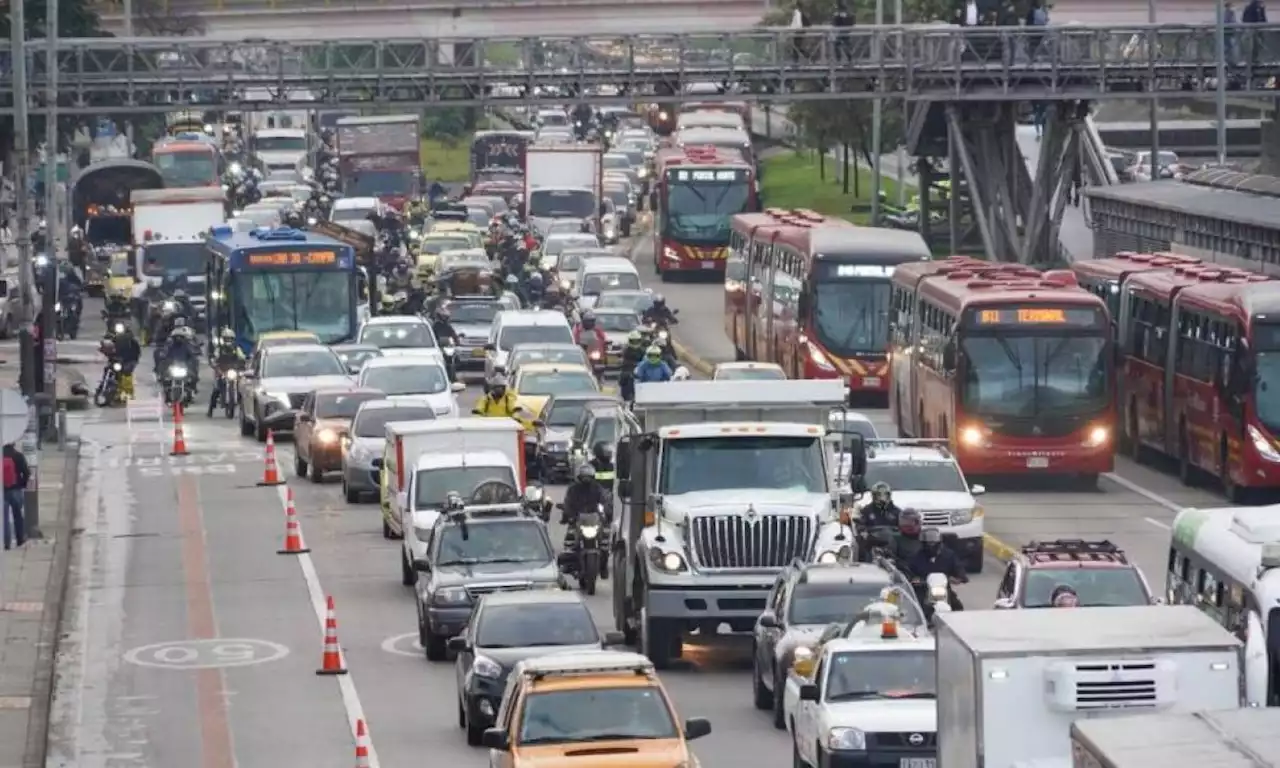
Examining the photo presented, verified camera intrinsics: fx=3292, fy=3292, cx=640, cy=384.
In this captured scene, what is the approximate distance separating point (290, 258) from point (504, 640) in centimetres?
3264

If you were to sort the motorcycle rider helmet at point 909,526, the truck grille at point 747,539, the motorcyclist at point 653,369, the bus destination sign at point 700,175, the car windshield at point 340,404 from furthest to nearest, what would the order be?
the bus destination sign at point 700,175
the motorcyclist at point 653,369
the car windshield at point 340,404
the motorcycle rider helmet at point 909,526
the truck grille at point 747,539

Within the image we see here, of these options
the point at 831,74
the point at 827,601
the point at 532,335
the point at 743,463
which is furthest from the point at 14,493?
the point at 831,74

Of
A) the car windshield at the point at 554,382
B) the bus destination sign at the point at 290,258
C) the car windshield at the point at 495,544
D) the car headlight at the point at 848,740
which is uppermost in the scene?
the bus destination sign at the point at 290,258

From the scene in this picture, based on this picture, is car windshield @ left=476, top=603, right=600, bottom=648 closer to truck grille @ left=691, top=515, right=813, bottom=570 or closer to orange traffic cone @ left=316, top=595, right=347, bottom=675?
truck grille @ left=691, top=515, right=813, bottom=570

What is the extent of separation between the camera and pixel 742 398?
2978 centimetres

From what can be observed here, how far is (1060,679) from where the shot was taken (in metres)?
16.0

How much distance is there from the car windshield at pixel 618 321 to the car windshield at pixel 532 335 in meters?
6.06

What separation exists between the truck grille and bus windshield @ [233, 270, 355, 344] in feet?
96.3

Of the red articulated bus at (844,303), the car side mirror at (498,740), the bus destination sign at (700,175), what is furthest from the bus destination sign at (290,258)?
the car side mirror at (498,740)

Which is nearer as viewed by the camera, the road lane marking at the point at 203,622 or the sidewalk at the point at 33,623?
the road lane marking at the point at 203,622

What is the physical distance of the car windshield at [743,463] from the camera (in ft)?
93.5

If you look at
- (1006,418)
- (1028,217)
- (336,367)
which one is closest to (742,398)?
(1006,418)

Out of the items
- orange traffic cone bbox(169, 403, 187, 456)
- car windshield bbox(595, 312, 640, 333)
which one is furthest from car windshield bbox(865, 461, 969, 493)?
car windshield bbox(595, 312, 640, 333)

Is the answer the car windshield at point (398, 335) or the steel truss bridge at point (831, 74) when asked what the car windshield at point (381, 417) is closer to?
the car windshield at point (398, 335)
